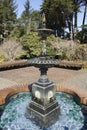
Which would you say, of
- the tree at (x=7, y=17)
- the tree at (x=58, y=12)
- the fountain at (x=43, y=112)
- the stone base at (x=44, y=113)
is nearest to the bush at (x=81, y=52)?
the fountain at (x=43, y=112)

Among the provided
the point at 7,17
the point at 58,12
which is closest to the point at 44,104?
the point at 58,12

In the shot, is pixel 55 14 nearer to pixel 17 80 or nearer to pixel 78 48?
pixel 78 48

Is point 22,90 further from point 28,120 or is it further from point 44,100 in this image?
point 44,100

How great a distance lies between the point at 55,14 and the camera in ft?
67.8

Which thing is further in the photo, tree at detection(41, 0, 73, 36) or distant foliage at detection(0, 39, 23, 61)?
tree at detection(41, 0, 73, 36)

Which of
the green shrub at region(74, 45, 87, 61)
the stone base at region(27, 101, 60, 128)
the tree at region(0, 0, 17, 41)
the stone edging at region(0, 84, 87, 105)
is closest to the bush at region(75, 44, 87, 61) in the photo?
the green shrub at region(74, 45, 87, 61)

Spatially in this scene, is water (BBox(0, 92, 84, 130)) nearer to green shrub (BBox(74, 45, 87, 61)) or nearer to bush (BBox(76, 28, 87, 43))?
green shrub (BBox(74, 45, 87, 61))

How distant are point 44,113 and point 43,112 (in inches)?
1.4

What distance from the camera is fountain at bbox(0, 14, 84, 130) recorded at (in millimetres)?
3902

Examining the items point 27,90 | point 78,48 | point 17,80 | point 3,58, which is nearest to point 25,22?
point 3,58

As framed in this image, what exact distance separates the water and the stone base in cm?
12

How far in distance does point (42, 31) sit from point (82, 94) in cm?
245

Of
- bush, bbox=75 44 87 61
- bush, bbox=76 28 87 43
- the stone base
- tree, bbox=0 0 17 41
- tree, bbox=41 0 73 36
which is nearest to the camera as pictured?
the stone base

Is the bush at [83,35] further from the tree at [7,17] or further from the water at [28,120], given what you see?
the water at [28,120]
